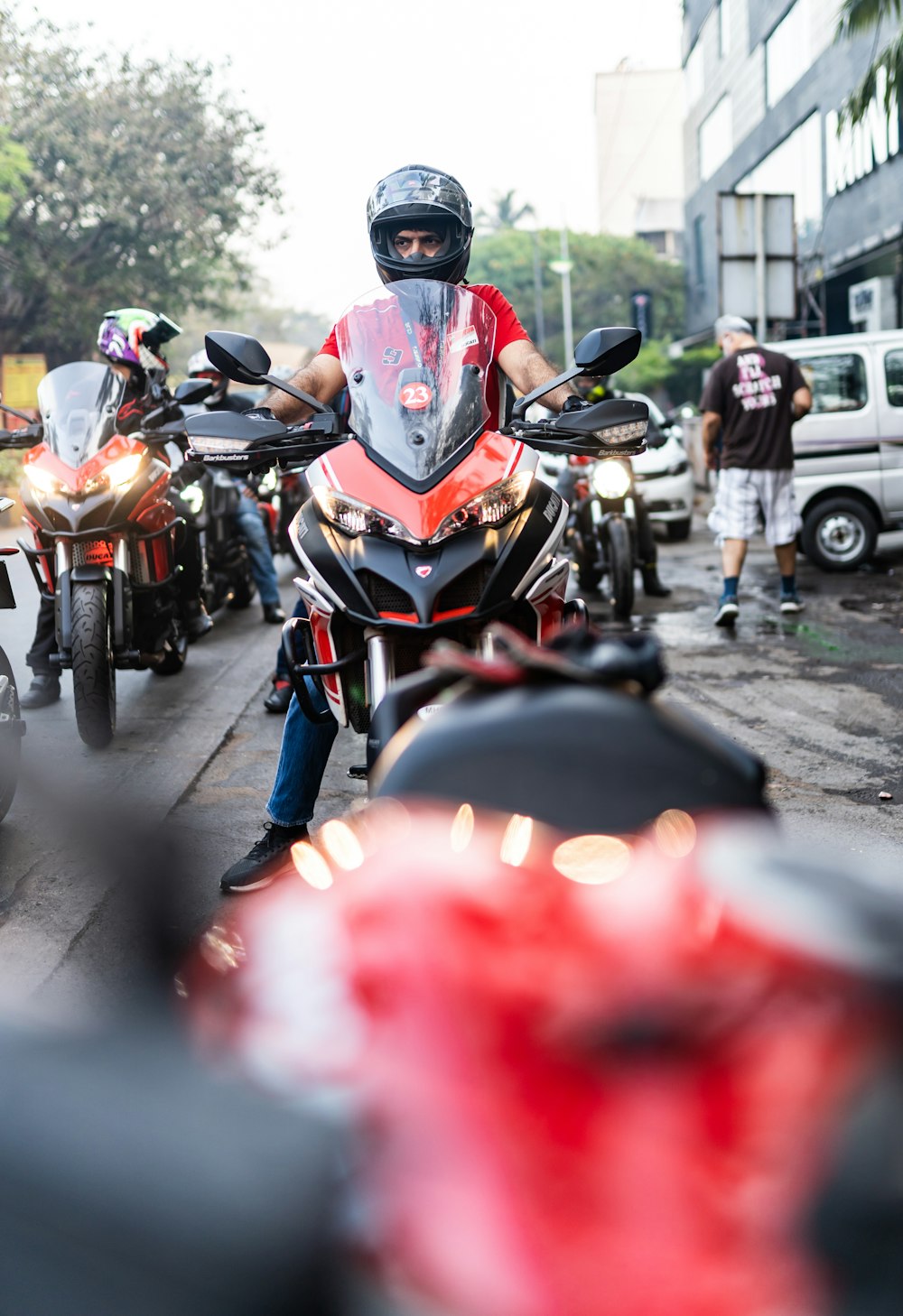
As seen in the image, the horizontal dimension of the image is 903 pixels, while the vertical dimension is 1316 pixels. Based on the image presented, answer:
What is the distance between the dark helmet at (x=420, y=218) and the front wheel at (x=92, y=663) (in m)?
2.57

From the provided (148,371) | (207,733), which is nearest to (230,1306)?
(207,733)

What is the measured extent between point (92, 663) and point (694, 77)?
42215 millimetres

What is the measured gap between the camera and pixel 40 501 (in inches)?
233

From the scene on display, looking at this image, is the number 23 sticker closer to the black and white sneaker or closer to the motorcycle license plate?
the motorcycle license plate

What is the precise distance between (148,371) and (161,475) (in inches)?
30.2

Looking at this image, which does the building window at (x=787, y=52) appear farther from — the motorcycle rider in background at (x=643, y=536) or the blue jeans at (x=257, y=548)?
the blue jeans at (x=257, y=548)

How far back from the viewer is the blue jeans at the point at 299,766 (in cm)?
373

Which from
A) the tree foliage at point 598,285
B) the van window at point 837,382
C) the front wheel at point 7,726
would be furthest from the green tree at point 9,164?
the tree foliage at point 598,285

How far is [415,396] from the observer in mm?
3207

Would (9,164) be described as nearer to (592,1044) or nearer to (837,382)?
(837,382)

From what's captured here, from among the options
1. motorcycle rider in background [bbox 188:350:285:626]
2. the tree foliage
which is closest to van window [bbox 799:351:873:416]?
motorcycle rider in background [bbox 188:350:285:626]

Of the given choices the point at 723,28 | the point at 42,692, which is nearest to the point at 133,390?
the point at 42,692

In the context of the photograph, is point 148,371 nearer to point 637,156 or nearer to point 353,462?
point 353,462

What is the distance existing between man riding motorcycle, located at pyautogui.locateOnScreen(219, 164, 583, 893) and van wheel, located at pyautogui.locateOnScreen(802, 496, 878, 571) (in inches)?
330
